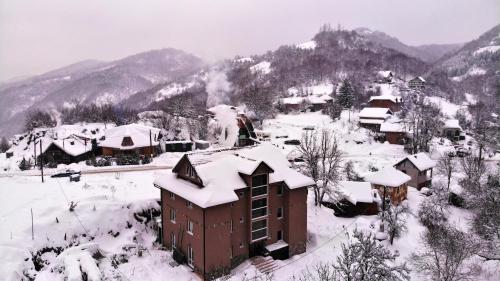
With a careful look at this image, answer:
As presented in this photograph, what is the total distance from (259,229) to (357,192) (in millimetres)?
14254

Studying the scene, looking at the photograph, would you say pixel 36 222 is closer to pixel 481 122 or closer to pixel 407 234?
pixel 407 234

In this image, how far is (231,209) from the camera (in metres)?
26.1

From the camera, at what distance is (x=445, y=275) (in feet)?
82.2

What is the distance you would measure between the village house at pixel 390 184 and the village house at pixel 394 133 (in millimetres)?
30752

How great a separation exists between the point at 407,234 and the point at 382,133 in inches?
1738

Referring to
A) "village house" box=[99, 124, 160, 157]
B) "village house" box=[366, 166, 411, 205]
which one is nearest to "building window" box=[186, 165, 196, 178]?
"village house" box=[366, 166, 411, 205]

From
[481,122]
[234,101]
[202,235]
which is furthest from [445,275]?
[234,101]

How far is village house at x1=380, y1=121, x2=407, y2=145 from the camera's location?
71.2 meters

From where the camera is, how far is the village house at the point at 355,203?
37.0 m

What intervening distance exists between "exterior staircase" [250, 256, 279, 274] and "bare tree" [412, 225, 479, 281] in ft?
33.9

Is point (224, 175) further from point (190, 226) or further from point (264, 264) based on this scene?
point (264, 264)

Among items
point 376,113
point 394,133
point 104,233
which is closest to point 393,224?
point 104,233

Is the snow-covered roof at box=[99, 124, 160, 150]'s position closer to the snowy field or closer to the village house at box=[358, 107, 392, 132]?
the snowy field

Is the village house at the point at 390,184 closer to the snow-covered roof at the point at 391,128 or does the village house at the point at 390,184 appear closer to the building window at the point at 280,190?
the building window at the point at 280,190
